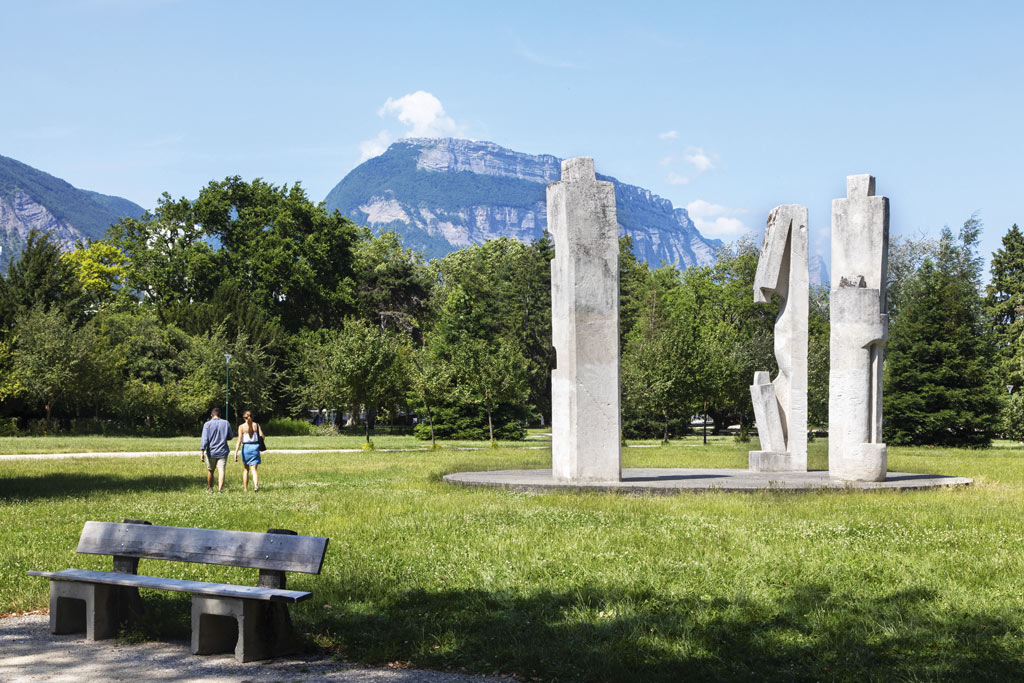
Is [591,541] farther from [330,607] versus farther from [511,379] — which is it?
[511,379]

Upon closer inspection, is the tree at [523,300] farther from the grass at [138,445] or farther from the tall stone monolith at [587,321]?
the tall stone monolith at [587,321]

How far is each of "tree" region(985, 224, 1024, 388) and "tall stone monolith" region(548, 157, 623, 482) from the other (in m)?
39.3

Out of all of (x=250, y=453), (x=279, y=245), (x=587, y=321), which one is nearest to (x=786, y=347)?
(x=587, y=321)

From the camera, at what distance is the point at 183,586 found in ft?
22.0

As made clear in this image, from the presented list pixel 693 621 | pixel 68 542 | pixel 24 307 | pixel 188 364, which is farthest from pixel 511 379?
pixel 693 621

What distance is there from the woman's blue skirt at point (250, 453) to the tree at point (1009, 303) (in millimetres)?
41806

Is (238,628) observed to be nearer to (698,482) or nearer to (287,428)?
(698,482)

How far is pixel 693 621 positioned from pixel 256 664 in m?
3.11

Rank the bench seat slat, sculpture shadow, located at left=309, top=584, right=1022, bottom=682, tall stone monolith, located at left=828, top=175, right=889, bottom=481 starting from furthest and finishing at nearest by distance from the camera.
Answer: tall stone monolith, located at left=828, top=175, right=889, bottom=481 < the bench seat slat < sculpture shadow, located at left=309, top=584, right=1022, bottom=682

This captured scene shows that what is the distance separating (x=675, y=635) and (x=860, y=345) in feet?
38.9

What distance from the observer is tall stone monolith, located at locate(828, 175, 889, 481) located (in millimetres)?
17500

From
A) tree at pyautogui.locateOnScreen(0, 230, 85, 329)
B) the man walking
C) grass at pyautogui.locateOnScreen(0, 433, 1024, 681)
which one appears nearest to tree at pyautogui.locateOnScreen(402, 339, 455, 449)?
tree at pyautogui.locateOnScreen(0, 230, 85, 329)

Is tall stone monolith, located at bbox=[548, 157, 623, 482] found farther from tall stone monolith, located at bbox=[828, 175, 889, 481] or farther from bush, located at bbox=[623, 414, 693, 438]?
bush, located at bbox=[623, 414, 693, 438]

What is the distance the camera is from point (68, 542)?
11.0 metres
